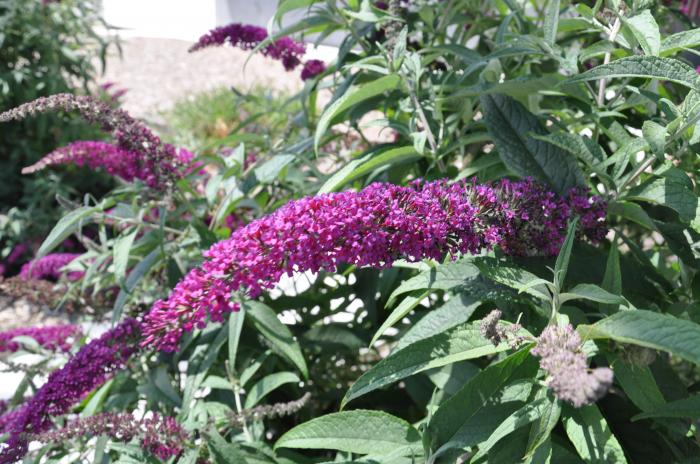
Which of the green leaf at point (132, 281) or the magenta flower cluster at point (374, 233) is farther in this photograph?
the green leaf at point (132, 281)

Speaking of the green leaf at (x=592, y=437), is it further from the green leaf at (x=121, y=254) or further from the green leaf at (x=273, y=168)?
the green leaf at (x=121, y=254)

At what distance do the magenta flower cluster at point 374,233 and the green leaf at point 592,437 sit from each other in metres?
0.28

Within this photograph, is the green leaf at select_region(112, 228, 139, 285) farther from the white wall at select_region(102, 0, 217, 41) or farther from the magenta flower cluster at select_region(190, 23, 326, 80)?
the white wall at select_region(102, 0, 217, 41)

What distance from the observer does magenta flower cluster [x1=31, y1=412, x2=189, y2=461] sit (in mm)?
1388

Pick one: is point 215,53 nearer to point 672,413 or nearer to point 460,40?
point 460,40

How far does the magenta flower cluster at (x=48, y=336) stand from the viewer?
7.04 ft

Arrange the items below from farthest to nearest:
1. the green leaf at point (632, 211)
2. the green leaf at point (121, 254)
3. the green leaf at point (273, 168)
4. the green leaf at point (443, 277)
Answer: the green leaf at point (273, 168), the green leaf at point (121, 254), the green leaf at point (632, 211), the green leaf at point (443, 277)

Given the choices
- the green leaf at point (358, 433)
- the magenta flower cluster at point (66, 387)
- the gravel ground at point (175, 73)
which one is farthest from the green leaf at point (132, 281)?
the gravel ground at point (175, 73)

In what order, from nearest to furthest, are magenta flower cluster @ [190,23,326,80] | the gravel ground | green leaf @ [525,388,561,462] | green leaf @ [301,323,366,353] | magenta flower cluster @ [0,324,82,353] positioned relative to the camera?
green leaf @ [525,388,561,462] → green leaf @ [301,323,366,353] → magenta flower cluster @ [0,324,82,353] → magenta flower cluster @ [190,23,326,80] → the gravel ground

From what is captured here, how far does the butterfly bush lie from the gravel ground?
5774 millimetres

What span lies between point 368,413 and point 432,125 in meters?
0.72

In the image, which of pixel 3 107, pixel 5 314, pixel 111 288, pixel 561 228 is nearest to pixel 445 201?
pixel 561 228

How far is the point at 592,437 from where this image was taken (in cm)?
111

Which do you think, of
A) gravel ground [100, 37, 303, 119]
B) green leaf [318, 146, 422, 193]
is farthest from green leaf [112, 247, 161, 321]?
gravel ground [100, 37, 303, 119]
